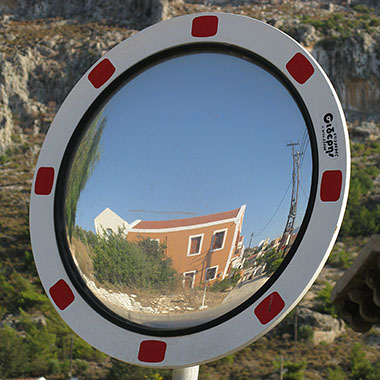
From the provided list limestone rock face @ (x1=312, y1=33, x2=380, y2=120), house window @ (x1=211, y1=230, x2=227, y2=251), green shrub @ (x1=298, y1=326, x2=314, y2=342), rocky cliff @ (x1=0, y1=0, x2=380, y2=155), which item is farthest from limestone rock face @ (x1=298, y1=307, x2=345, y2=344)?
house window @ (x1=211, y1=230, x2=227, y2=251)

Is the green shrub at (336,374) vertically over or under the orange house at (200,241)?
under

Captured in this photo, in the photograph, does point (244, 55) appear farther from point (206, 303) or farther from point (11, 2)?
point (11, 2)

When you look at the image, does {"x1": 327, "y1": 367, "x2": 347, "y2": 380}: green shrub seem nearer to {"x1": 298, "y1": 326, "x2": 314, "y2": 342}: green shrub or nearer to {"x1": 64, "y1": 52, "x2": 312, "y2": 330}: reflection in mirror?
→ {"x1": 298, "y1": 326, "x2": 314, "y2": 342}: green shrub

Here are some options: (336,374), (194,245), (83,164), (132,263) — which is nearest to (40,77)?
(336,374)

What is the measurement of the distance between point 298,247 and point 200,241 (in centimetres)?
51

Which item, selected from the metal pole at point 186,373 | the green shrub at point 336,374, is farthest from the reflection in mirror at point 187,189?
the green shrub at point 336,374

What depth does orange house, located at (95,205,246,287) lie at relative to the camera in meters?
2.26

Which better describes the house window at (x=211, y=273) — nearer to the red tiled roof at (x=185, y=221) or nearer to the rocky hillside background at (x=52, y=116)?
the red tiled roof at (x=185, y=221)

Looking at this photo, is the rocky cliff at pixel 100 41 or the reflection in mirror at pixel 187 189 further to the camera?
the rocky cliff at pixel 100 41

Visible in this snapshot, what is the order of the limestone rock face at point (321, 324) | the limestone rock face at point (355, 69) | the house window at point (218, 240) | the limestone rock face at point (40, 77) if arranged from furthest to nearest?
the limestone rock face at point (355, 69), the limestone rock face at point (40, 77), the limestone rock face at point (321, 324), the house window at point (218, 240)

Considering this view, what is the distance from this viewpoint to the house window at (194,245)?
2.33m

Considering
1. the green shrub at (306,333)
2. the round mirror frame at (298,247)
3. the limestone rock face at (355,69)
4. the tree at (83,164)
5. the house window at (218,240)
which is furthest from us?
the limestone rock face at (355,69)

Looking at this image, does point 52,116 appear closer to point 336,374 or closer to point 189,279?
point 336,374

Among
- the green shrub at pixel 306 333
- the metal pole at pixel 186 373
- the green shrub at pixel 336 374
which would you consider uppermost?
the metal pole at pixel 186 373
